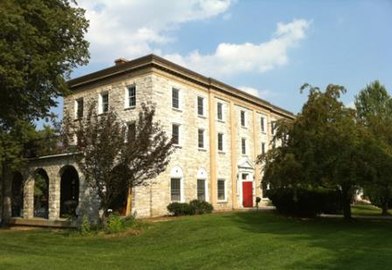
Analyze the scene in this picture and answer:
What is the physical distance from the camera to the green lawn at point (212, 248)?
1312 cm

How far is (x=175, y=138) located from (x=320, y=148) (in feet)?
34.7

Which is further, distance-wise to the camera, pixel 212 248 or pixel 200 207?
pixel 200 207

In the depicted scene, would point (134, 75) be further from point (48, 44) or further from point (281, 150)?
point (281, 150)

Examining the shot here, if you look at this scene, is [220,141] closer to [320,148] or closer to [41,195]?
[41,195]

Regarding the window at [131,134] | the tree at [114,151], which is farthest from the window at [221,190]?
the window at [131,134]

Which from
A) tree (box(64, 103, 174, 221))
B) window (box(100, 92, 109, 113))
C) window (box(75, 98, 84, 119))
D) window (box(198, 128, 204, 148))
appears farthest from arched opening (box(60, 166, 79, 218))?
tree (box(64, 103, 174, 221))

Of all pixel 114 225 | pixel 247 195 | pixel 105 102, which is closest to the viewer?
pixel 114 225

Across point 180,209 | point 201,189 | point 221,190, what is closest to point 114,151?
point 180,209

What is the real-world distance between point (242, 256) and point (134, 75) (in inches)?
805

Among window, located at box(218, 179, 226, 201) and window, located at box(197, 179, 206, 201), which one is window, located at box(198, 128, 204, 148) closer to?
window, located at box(197, 179, 206, 201)

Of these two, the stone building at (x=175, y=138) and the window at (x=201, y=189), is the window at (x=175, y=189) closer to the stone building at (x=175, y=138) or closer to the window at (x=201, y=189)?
the stone building at (x=175, y=138)

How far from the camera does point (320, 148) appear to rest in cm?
2400

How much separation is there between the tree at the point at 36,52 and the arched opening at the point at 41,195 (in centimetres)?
934

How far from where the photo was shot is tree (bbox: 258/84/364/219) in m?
23.4
